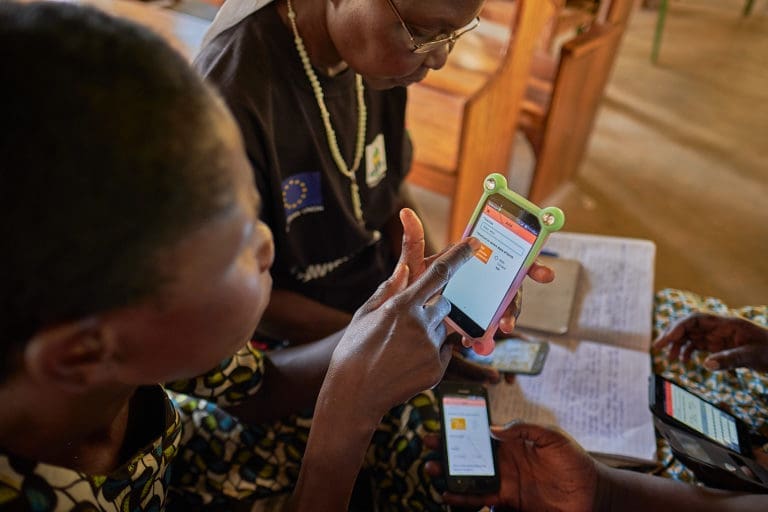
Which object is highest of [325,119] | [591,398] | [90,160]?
[90,160]

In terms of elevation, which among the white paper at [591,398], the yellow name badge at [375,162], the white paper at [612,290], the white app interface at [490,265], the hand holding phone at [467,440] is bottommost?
the white paper at [591,398]

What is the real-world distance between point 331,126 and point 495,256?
14.0 inches

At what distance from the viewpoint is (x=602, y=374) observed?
1003 millimetres

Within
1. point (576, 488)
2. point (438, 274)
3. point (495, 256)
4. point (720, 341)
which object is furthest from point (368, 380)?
point (720, 341)

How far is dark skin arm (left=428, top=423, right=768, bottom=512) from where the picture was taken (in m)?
0.74

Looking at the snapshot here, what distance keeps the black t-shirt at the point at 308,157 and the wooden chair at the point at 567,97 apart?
773 millimetres

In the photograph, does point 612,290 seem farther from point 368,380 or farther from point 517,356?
point 368,380

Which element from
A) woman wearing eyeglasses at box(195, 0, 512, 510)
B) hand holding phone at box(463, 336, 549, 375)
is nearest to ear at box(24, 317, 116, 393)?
woman wearing eyeglasses at box(195, 0, 512, 510)

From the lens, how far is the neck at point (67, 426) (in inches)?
18.9

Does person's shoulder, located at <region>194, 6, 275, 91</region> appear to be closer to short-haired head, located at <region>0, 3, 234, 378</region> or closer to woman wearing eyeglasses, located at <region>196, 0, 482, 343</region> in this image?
woman wearing eyeglasses, located at <region>196, 0, 482, 343</region>

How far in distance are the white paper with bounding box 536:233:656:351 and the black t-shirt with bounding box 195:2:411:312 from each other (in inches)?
14.8

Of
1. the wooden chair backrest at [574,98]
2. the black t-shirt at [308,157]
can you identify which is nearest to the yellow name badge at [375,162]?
the black t-shirt at [308,157]

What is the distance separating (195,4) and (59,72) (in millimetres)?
1960

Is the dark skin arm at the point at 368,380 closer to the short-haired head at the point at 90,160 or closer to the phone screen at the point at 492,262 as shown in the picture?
the phone screen at the point at 492,262
